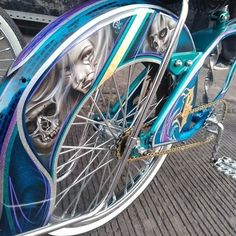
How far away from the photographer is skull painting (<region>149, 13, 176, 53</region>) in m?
1.62

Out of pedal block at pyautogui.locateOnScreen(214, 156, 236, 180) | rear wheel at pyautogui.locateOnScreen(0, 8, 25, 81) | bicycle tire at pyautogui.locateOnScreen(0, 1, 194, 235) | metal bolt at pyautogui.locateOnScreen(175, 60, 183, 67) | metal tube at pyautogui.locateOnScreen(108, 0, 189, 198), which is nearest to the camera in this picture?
bicycle tire at pyautogui.locateOnScreen(0, 1, 194, 235)

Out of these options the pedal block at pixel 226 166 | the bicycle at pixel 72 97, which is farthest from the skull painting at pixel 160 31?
the pedal block at pixel 226 166

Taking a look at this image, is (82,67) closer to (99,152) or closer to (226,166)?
(99,152)

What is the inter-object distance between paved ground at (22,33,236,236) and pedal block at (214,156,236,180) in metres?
0.06

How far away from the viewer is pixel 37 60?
4.31 feet

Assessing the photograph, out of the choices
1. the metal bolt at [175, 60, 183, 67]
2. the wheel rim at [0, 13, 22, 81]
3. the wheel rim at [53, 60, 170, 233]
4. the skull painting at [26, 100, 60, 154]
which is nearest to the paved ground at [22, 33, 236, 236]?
the wheel rim at [53, 60, 170, 233]

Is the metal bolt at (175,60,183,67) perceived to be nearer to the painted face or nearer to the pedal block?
the painted face

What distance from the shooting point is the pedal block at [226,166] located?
2.72m

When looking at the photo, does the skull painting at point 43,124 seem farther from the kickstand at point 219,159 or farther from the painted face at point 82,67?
the kickstand at point 219,159

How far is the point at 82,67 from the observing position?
4.54ft

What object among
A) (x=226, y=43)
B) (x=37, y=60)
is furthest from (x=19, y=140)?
(x=226, y=43)

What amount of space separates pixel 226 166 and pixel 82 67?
175 centimetres

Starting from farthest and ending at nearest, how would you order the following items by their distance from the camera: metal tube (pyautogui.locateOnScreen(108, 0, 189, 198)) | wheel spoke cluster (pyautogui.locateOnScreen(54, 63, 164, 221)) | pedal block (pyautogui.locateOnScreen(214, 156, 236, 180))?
pedal block (pyautogui.locateOnScreen(214, 156, 236, 180)) < wheel spoke cluster (pyautogui.locateOnScreen(54, 63, 164, 221)) < metal tube (pyautogui.locateOnScreen(108, 0, 189, 198))

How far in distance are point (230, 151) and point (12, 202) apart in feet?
6.92
